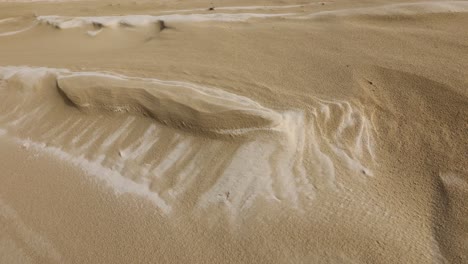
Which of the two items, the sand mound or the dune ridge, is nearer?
the dune ridge

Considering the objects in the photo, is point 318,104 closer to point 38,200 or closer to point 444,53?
point 444,53

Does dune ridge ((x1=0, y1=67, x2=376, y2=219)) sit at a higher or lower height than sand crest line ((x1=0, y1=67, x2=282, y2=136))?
lower

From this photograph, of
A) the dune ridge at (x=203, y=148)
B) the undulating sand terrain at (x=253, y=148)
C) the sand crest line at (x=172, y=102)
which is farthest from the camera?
the sand crest line at (x=172, y=102)

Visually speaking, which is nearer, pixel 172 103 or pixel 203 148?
pixel 203 148

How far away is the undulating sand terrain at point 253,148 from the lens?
138 centimetres

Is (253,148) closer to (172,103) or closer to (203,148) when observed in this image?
(203,148)

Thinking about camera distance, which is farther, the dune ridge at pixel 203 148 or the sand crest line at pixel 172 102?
the sand crest line at pixel 172 102

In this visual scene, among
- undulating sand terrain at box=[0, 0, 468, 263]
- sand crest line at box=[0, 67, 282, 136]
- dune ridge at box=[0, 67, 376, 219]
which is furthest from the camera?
sand crest line at box=[0, 67, 282, 136]

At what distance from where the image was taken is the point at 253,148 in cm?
166

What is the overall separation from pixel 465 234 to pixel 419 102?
70 centimetres

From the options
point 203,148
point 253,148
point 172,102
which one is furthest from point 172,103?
point 253,148

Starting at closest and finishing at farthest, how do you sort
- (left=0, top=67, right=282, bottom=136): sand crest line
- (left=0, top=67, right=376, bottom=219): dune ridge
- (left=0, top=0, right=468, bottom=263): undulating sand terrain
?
→ (left=0, top=0, right=468, bottom=263): undulating sand terrain, (left=0, top=67, right=376, bottom=219): dune ridge, (left=0, top=67, right=282, bottom=136): sand crest line

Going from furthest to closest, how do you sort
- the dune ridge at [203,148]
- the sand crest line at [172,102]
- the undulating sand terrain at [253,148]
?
the sand crest line at [172,102] → the dune ridge at [203,148] → the undulating sand terrain at [253,148]

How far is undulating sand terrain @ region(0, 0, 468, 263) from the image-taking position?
54.3 inches
